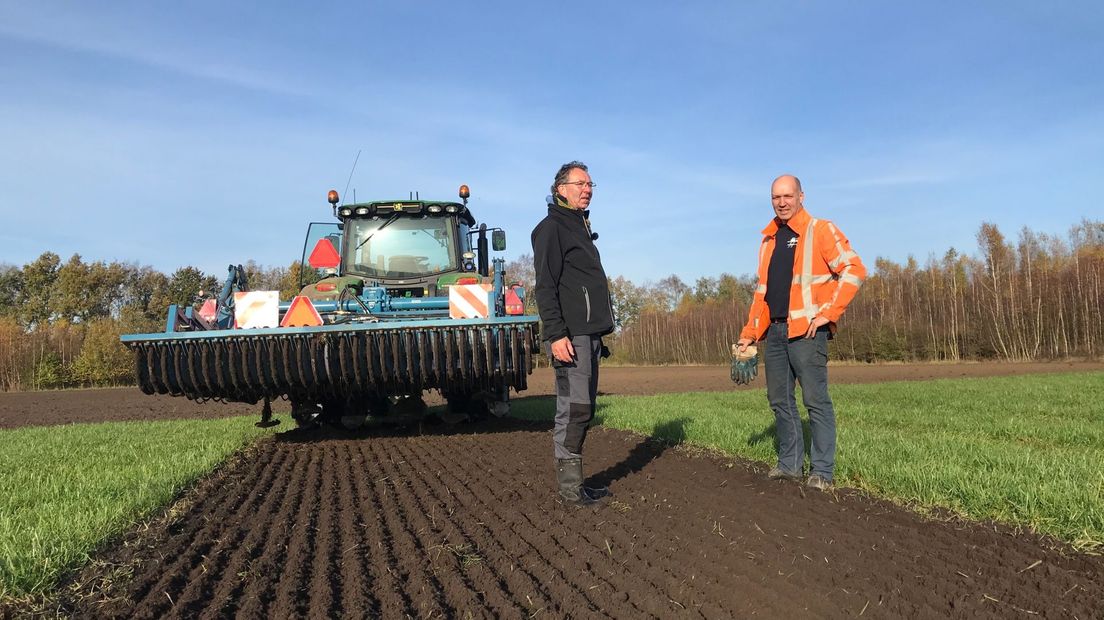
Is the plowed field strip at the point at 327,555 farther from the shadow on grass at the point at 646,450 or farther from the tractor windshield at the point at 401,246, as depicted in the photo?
the tractor windshield at the point at 401,246

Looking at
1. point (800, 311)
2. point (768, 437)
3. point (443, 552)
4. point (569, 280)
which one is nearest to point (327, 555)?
point (443, 552)

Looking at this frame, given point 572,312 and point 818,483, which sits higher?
point 572,312

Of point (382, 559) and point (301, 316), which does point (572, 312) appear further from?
point (301, 316)

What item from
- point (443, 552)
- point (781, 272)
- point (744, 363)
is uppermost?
point (781, 272)

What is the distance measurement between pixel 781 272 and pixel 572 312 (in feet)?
4.59

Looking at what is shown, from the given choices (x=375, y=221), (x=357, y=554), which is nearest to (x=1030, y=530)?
(x=357, y=554)

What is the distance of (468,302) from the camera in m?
6.74

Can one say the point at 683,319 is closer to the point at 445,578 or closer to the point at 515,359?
the point at 515,359

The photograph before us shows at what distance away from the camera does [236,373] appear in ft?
21.6

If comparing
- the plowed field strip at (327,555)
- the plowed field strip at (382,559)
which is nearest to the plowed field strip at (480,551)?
the plowed field strip at (382,559)

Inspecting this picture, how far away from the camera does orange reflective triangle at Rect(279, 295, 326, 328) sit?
6703 mm

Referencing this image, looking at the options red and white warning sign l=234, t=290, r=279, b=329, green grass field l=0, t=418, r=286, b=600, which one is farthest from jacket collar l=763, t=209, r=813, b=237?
red and white warning sign l=234, t=290, r=279, b=329

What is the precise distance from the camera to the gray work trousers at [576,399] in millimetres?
4215

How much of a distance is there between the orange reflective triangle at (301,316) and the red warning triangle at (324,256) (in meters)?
1.87
